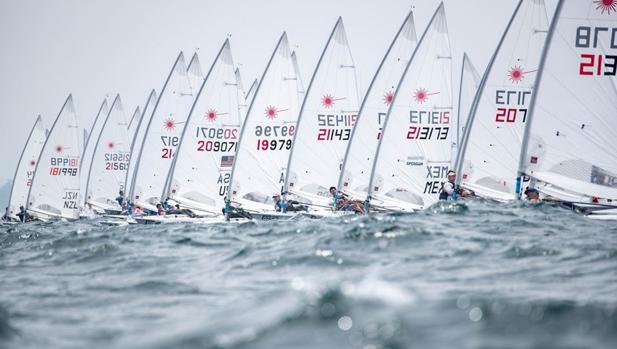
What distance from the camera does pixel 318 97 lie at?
30406 millimetres

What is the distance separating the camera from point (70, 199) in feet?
149

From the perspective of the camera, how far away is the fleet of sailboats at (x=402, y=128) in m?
18.2

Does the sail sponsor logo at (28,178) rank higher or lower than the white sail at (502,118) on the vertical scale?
lower

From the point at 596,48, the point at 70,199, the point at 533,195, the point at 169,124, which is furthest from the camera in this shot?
the point at 70,199

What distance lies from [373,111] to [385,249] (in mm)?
18381

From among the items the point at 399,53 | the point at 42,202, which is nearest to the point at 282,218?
the point at 399,53

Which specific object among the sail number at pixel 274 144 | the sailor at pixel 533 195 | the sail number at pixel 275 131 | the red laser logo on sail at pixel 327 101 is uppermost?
the red laser logo on sail at pixel 327 101

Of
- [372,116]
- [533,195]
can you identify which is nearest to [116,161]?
[372,116]

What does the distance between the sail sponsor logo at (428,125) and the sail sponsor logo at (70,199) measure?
90.6 feet

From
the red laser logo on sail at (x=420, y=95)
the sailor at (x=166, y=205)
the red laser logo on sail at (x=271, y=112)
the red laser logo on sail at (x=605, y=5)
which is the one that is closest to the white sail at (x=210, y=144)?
the sailor at (x=166, y=205)

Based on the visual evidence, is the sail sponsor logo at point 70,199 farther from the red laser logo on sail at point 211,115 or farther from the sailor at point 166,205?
the red laser logo on sail at point 211,115

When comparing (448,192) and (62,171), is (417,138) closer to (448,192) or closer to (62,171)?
(448,192)

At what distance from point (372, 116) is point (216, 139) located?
868cm

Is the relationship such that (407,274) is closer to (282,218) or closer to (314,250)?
(314,250)
